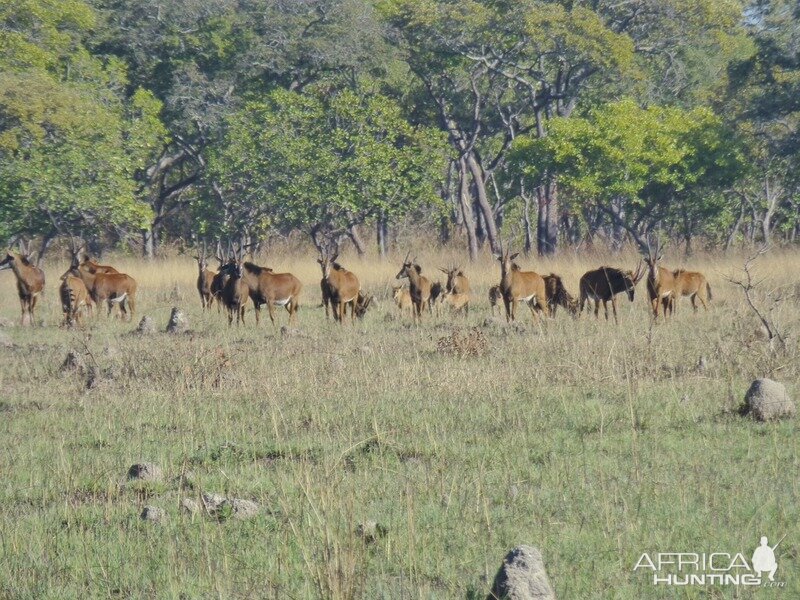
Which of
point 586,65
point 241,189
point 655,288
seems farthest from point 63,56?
point 655,288

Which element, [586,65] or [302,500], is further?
[586,65]

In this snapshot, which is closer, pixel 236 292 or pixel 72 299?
pixel 236 292

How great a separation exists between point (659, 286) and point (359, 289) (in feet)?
16.7

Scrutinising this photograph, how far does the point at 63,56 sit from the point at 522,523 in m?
32.6

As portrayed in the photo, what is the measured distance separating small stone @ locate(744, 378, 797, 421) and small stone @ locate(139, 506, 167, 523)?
4558 millimetres

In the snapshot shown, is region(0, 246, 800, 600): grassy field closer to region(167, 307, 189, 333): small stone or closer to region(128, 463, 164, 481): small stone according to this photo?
region(128, 463, 164, 481): small stone

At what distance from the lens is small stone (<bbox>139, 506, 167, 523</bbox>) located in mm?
6781

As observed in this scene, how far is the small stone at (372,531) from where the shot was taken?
618 cm

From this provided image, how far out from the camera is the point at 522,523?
658cm

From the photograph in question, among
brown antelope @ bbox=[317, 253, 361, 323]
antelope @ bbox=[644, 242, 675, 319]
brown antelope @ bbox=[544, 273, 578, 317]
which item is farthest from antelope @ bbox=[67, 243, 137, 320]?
antelope @ bbox=[644, 242, 675, 319]

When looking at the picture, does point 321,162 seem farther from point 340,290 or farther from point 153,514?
point 153,514

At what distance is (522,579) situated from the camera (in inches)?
197

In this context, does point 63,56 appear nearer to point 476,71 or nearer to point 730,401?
point 476,71

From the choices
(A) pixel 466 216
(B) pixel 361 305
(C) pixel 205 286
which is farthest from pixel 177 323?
(A) pixel 466 216
